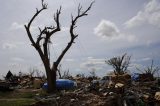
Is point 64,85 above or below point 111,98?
above

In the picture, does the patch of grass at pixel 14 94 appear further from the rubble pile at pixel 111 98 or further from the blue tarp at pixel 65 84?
the rubble pile at pixel 111 98

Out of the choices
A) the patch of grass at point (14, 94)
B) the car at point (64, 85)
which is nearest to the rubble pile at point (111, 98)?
the patch of grass at point (14, 94)

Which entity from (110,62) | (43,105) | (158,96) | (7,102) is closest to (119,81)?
(158,96)

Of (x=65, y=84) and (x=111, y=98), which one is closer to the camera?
(x=111, y=98)

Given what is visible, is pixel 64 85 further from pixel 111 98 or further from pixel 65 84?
pixel 111 98

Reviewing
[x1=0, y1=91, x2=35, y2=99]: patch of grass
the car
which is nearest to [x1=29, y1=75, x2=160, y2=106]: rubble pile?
[x1=0, y1=91, x2=35, y2=99]: patch of grass

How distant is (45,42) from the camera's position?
1000 inches

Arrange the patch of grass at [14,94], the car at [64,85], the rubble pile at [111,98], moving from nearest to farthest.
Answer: the rubble pile at [111,98], the patch of grass at [14,94], the car at [64,85]

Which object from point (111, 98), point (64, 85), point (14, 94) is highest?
point (64, 85)

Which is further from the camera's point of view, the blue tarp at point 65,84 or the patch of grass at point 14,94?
the blue tarp at point 65,84

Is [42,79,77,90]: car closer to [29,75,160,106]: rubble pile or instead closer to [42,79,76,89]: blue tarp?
[42,79,76,89]: blue tarp

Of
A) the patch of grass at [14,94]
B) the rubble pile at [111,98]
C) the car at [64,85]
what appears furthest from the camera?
the car at [64,85]

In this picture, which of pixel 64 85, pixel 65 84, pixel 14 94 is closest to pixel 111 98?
pixel 65 84

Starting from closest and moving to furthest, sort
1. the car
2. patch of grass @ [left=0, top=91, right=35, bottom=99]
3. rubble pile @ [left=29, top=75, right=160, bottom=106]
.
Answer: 1. rubble pile @ [left=29, top=75, right=160, bottom=106]
2. patch of grass @ [left=0, top=91, right=35, bottom=99]
3. the car
